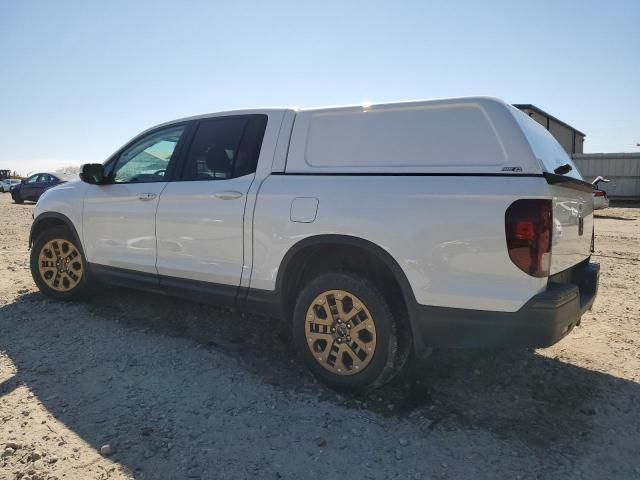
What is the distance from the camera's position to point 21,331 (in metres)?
4.23

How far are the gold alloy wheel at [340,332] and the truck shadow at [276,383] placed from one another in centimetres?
24

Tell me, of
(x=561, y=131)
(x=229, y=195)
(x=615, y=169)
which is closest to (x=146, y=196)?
(x=229, y=195)

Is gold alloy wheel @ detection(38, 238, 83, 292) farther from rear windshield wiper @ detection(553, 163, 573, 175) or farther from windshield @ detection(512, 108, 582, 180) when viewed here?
rear windshield wiper @ detection(553, 163, 573, 175)

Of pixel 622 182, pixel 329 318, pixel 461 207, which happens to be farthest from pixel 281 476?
pixel 622 182

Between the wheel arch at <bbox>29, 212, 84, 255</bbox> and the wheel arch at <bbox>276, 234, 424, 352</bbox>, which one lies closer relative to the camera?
the wheel arch at <bbox>276, 234, 424, 352</bbox>

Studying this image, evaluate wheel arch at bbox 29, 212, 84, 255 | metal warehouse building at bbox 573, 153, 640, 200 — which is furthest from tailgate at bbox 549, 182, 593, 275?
metal warehouse building at bbox 573, 153, 640, 200

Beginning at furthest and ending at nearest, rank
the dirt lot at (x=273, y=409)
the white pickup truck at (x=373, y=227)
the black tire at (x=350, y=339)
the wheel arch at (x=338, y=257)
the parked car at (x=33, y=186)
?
1. the parked car at (x=33, y=186)
2. the black tire at (x=350, y=339)
3. the wheel arch at (x=338, y=257)
4. the white pickup truck at (x=373, y=227)
5. the dirt lot at (x=273, y=409)

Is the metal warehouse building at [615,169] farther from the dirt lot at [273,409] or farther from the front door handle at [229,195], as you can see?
the front door handle at [229,195]

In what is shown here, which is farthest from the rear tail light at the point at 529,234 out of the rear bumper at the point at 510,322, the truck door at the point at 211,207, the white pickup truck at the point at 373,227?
the truck door at the point at 211,207

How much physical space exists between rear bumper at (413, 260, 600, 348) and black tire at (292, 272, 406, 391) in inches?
8.3

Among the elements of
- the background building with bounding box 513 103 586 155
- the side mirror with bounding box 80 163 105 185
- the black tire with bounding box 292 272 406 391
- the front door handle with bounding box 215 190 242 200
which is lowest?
the black tire with bounding box 292 272 406 391

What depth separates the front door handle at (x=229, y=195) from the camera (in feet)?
11.6

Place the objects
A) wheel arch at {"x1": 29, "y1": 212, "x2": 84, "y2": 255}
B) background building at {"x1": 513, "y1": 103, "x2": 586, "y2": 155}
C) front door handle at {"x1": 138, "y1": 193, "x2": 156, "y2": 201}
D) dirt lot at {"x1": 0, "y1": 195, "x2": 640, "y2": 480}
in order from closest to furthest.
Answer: dirt lot at {"x1": 0, "y1": 195, "x2": 640, "y2": 480}, front door handle at {"x1": 138, "y1": 193, "x2": 156, "y2": 201}, wheel arch at {"x1": 29, "y1": 212, "x2": 84, "y2": 255}, background building at {"x1": 513, "y1": 103, "x2": 586, "y2": 155}

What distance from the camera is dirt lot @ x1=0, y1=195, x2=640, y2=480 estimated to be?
2473 millimetres
